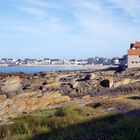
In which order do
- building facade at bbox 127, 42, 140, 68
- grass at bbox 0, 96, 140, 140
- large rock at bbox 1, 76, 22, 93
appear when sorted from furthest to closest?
1. building facade at bbox 127, 42, 140, 68
2. large rock at bbox 1, 76, 22, 93
3. grass at bbox 0, 96, 140, 140

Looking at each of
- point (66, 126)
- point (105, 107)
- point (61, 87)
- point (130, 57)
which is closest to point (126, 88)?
point (61, 87)

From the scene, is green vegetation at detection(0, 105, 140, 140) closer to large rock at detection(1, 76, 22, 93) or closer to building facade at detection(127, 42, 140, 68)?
large rock at detection(1, 76, 22, 93)

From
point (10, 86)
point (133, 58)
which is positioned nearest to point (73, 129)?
point (10, 86)

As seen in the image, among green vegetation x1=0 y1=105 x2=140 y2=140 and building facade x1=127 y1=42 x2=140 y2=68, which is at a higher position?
building facade x1=127 y1=42 x2=140 y2=68

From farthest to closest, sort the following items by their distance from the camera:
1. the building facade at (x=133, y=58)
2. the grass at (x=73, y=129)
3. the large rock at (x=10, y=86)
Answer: the building facade at (x=133, y=58)
the large rock at (x=10, y=86)
the grass at (x=73, y=129)

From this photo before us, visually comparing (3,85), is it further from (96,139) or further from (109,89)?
(96,139)

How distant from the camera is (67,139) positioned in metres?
9.95

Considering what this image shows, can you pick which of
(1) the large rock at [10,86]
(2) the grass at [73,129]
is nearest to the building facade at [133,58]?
(1) the large rock at [10,86]

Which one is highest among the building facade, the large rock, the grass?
the building facade

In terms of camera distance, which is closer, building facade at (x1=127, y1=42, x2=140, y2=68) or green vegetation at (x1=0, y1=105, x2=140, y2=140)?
green vegetation at (x1=0, y1=105, x2=140, y2=140)

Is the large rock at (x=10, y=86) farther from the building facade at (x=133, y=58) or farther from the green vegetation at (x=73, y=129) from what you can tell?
the building facade at (x=133, y=58)

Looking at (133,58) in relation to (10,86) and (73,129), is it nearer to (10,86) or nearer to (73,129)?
(10,86)

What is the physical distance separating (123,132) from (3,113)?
11073 millimetres

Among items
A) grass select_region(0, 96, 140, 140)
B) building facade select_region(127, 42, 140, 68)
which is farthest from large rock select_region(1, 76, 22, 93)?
building facade select_region(127, 42, 140, 68)
